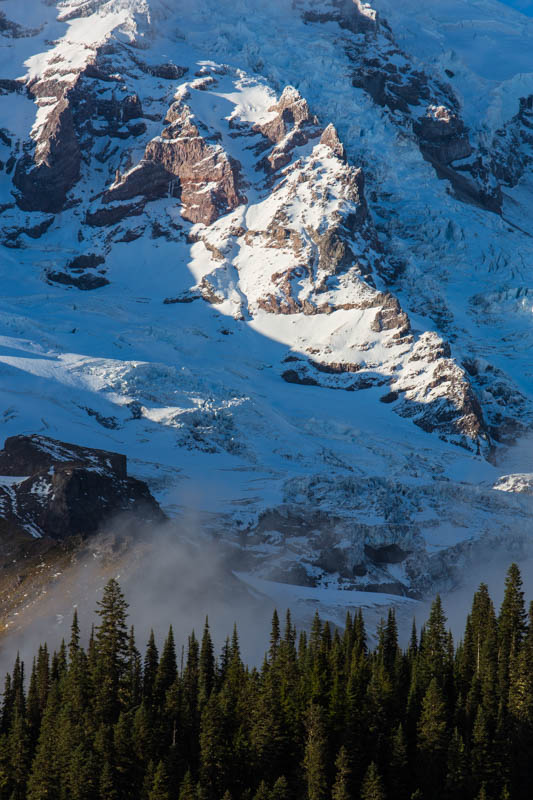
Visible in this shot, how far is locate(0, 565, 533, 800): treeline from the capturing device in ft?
386

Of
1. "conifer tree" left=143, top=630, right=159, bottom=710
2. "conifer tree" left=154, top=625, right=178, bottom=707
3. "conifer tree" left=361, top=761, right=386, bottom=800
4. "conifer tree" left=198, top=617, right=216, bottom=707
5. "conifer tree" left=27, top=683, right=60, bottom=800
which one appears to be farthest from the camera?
"conifer tree" left=198, top=617, right=216, bottom=707

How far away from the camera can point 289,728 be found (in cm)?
12325

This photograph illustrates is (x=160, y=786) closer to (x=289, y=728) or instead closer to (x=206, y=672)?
(x=289, y=728)

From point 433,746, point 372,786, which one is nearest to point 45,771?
point 372,786

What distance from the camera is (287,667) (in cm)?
13375

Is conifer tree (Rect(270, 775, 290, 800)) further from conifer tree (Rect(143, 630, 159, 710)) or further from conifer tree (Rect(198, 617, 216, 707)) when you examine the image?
conifer tree (Rect(198, 617, 216, 707))

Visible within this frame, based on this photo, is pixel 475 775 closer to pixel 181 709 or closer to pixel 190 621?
pixel 181 709

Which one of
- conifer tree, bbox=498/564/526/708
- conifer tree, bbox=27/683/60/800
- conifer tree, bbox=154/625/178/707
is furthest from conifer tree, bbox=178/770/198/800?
conifer tree, bbox=498/564/526/708

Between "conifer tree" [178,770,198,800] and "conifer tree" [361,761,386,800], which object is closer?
"conifer tree" [361,761,386,800]

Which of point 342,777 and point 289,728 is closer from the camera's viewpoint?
point 342,777

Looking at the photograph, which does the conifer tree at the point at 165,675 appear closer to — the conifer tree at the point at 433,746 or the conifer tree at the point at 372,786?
the conifer tree at the point at 372,786

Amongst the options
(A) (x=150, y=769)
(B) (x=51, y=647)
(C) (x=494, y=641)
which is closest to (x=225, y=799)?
(A) (x=150, y=769)

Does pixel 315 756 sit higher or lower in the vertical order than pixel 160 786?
higher

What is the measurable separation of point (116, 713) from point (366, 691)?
Result: 23.5 meters
